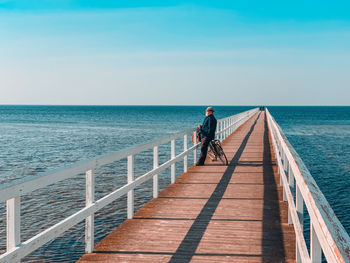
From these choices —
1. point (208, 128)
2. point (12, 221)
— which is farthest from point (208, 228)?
point (208, 128)

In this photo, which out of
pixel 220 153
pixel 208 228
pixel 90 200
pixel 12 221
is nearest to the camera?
pixel 12 221

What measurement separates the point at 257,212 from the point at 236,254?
7.10 ft

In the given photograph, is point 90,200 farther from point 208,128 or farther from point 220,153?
point 220,153

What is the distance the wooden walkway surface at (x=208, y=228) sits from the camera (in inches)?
191

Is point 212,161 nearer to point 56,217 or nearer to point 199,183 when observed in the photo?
point 199,183

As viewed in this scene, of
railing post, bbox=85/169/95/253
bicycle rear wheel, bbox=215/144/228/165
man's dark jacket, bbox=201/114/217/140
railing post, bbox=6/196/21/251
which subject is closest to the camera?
railing post, bbox=6/196/21/251

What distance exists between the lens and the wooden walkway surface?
484 centimetres

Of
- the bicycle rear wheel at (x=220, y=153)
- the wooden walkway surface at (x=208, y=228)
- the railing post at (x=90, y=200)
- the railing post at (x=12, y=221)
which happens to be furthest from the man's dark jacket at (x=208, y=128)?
the railing post at (x=12, y=221)

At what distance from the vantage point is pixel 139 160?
23406 mm

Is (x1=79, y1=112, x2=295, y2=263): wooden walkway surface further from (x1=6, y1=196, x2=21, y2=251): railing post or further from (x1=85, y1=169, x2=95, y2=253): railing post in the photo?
(x1=6, y1=196, x2=21, y2=251): railing post

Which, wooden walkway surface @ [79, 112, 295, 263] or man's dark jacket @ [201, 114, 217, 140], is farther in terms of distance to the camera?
man's dark jacket @ [201, 114, 217, 140]

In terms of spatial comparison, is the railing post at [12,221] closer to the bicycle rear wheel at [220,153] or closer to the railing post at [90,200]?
the railing post at [90,200]

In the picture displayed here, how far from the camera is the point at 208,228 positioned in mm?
5918

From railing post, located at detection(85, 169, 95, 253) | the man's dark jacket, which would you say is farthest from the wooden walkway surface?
the man's dark jacket
